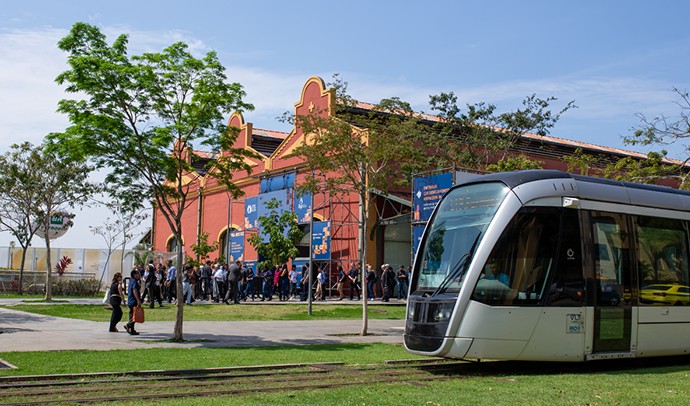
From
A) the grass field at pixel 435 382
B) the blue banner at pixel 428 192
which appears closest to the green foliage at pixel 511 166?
the blue banner at pixel 428 192

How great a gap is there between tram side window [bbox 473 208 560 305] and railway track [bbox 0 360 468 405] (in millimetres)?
1582

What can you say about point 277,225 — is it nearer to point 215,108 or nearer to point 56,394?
point 215,108

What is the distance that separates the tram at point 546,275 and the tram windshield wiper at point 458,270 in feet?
0.07

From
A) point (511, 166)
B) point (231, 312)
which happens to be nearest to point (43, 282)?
point (231, 312)

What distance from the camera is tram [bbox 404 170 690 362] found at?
448 inches

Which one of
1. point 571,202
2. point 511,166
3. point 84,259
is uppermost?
point 511,166

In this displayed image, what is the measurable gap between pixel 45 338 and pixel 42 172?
1802cm

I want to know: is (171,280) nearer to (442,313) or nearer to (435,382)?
(442,313)

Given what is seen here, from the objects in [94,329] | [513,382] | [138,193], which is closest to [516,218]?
[513,382]

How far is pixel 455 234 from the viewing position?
1210 cm

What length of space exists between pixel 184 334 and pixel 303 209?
67.8 feet

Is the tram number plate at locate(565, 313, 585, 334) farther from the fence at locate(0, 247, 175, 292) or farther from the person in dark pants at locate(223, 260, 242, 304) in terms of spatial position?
the fence at locate(0, 247, 175, 292)

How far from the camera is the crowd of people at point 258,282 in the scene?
28891 millimetres

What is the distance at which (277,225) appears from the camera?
35.6 m
